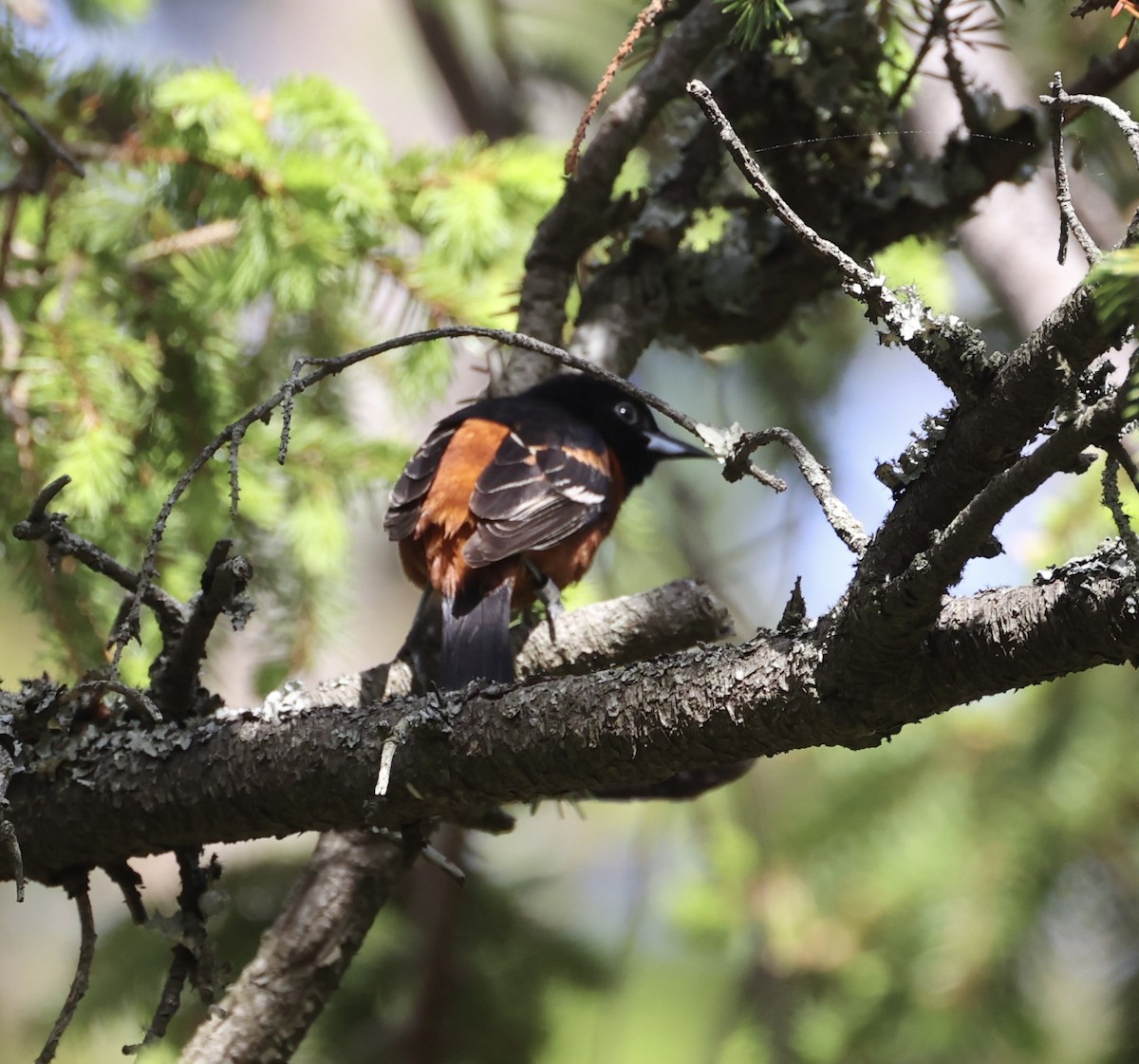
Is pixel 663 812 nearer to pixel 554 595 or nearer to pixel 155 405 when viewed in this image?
pixel 554 595

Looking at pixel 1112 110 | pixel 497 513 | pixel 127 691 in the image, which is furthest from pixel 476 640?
pixel 1112 110

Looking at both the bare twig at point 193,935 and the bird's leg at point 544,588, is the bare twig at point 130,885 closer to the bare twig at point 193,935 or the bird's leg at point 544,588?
the bare twig at point 193,935

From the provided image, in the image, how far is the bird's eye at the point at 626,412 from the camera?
424 cm

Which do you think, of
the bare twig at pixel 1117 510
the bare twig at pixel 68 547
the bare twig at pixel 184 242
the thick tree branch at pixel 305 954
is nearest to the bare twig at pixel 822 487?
the bare twig at pixel 1117 510

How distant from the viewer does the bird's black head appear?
4.18 meters

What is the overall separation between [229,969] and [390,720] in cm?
64

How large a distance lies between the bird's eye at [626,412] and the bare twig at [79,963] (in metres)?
2.54

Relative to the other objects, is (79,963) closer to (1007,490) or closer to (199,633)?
(199,633)

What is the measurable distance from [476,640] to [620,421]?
1560mm

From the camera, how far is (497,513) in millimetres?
3236

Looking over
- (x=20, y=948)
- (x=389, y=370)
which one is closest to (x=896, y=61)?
(x=389, y=370)

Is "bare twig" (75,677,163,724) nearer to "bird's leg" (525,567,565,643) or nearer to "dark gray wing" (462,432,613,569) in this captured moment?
"dark gray wing" (462,432,613,569)

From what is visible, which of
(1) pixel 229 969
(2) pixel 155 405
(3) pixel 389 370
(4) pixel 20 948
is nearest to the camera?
(1) pixel 229 969

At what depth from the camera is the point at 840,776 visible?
433 cm
